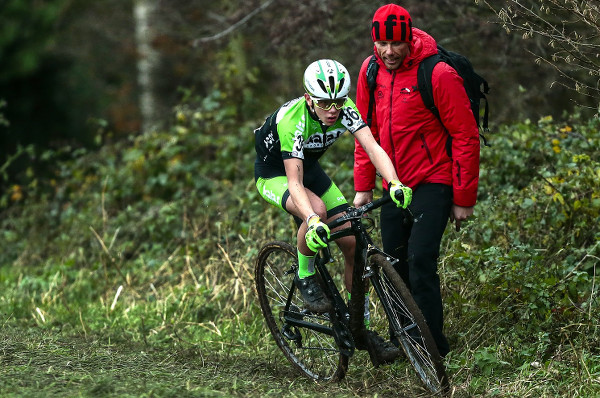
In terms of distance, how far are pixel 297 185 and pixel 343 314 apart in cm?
99

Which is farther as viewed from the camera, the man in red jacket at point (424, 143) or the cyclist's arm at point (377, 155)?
the man in red jacket at point (424, 143)

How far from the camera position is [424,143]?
578 centimetres

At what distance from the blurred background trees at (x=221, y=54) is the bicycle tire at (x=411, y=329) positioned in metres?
1.66

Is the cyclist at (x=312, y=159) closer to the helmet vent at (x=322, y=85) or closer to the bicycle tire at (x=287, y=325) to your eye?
the helmet vent at (x=322, y=85)

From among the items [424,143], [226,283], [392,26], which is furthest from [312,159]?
[226,283]

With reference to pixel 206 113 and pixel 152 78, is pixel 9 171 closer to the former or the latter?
pixel 206 113

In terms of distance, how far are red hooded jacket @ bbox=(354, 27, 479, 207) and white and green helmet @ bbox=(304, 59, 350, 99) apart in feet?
1.62

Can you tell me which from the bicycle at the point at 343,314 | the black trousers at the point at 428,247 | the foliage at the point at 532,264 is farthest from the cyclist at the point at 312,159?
the foliage at the point at 532,264

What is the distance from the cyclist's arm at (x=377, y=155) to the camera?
548cm

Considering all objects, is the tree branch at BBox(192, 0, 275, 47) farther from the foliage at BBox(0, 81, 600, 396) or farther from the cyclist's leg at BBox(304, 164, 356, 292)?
the cyclist's leg at BBox(304, 164, 356, 292)

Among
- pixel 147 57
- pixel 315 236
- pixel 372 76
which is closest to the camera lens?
pixel 315 236

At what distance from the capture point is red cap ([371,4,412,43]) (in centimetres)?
557

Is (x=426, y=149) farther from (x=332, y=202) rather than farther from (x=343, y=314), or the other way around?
(x=343, y=314)

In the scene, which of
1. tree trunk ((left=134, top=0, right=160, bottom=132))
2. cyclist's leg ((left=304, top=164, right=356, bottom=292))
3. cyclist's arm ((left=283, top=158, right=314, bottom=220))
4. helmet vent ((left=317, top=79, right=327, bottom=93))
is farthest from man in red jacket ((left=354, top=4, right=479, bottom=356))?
tree trunk ((left=134, top=0, right=160, bottom=132))
